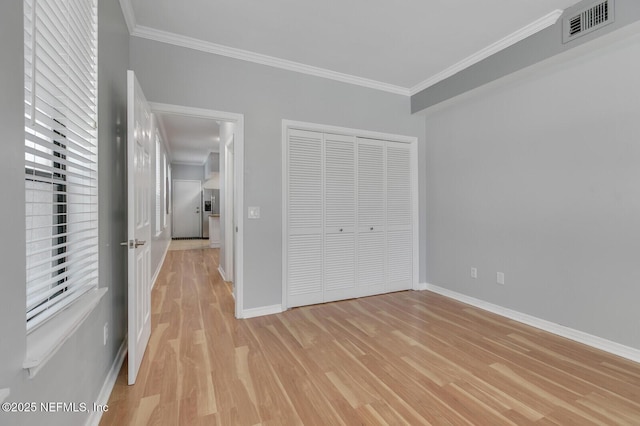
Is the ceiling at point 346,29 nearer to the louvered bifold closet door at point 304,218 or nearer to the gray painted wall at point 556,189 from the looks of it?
the gray painted wall at point 556,189

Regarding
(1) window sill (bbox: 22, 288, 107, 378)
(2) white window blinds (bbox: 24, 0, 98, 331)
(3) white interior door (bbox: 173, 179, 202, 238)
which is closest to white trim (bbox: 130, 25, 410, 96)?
(2) white window blinds (bbox: 24, 0, 98, 331)

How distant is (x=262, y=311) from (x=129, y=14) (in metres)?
2.92

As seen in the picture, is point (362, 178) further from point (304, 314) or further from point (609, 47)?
point (609, 47)

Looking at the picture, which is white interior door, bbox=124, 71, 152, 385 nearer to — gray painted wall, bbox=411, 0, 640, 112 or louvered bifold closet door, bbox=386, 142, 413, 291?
louvered bifold closet door, bbox=386, 142, 413, 291

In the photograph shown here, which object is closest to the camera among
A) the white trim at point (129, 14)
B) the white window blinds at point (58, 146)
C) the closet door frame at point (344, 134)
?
the white window blinds at point (58, 146)

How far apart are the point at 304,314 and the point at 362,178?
1.81 metres

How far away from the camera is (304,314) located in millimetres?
3162

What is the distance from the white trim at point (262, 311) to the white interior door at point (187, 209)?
8162 mm

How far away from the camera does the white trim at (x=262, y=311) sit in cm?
304

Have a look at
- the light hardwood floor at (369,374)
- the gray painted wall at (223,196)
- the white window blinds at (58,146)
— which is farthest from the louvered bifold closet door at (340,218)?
the white window blinds at (58,146)

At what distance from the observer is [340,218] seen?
3578mm

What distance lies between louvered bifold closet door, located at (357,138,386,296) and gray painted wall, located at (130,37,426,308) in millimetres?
477

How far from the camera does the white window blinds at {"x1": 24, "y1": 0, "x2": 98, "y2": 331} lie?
0.98 m

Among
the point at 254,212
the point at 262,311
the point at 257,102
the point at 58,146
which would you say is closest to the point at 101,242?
the point at 58,146
